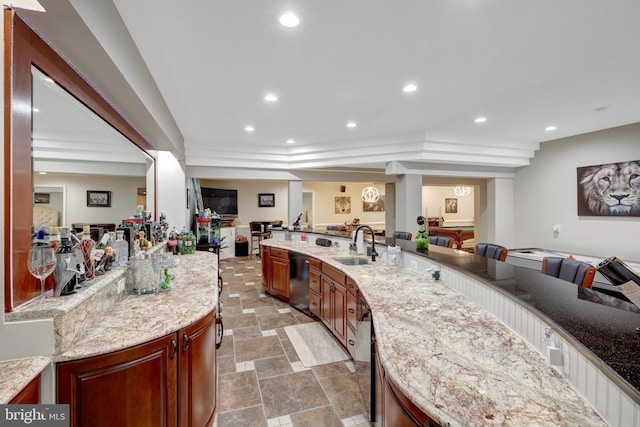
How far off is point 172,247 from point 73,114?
6.38ft

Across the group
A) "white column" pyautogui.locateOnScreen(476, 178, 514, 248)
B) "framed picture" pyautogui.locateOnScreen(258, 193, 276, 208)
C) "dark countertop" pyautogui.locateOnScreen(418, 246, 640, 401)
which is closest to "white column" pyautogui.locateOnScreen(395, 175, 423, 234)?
"white column" pyautogui.locateOnScreen(476, 178, 514, 248)

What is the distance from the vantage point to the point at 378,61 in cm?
239

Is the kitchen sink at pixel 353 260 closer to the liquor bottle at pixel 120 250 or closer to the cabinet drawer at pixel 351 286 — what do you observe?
the cabinet drawer at pixel 351 286

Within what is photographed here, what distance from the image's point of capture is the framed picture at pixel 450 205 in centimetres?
1253

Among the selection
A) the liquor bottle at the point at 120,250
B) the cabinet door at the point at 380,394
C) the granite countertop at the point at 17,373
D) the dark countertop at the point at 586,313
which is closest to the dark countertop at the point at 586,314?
the dark countertop at the point at 586,313

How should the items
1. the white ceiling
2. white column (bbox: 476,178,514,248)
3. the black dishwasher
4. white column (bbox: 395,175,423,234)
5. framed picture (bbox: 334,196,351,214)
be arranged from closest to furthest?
the white ceiling < the black dishwasher < white column (bbox: 395,175,423,234) < white column (bbox: 476,178,514,248) < framed picture (bbox: 334,196,351,214)

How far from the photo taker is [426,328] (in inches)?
56.1

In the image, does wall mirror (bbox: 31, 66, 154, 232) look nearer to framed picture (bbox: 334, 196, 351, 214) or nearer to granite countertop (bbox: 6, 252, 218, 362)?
granite countertop (bbox: 6, 252, 218, 362)

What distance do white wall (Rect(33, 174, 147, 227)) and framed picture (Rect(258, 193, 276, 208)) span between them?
240 inches

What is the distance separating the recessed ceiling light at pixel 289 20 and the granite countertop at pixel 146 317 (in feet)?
6.30

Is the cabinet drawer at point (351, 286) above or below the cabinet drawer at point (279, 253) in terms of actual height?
below

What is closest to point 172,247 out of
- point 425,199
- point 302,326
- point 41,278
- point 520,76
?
point 302,326

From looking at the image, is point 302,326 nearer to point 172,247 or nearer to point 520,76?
point 172,247

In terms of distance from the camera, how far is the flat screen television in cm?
Answer: 820
